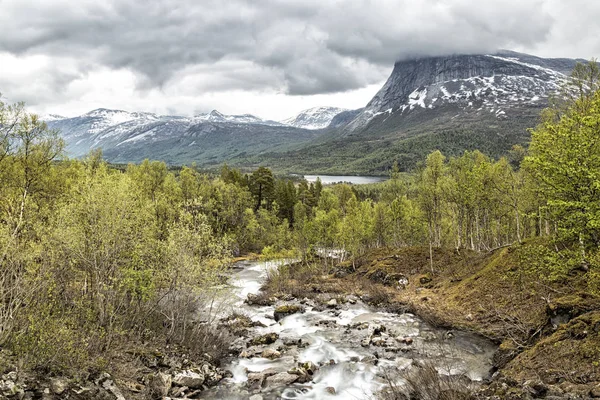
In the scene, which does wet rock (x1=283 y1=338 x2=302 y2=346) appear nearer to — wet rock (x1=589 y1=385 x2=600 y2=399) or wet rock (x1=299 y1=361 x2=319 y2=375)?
wet rock (x1=299 y1=361 x2=319 y2=375)

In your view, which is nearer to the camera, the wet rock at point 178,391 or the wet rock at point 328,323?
the wet rock at point 178,391

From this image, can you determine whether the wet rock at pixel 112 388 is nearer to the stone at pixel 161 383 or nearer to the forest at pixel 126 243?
the forest at pixel 126 243

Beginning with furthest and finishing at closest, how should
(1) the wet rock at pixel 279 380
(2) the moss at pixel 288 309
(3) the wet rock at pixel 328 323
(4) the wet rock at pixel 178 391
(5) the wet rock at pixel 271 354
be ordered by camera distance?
(2) the moss at pixel 288 309 < (3) the wet rock at pixel 328 323 < (5) the wet rock at pixel 271 354 < (1) the wet rock at pixel 279 380 < (4) the wet rock at pixel 178 391

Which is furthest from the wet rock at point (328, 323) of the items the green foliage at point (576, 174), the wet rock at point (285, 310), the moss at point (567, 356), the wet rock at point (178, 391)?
the green foliage at point (576, 174)

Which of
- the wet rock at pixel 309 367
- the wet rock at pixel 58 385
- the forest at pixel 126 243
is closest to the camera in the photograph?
the wet rock at pixel 58 385

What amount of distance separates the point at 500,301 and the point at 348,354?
13806 mm

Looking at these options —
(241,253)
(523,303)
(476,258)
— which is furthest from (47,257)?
(241,253)

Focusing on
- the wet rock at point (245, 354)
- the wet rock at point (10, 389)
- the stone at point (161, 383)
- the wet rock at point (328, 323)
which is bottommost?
the wet rock at point (328, 323)

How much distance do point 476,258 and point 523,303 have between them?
1479 cm

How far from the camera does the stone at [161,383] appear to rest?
19781mm

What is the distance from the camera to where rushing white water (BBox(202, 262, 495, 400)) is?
73.0ft

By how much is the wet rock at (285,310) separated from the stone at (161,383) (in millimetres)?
17971

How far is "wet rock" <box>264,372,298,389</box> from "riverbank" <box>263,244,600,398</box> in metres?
11.8

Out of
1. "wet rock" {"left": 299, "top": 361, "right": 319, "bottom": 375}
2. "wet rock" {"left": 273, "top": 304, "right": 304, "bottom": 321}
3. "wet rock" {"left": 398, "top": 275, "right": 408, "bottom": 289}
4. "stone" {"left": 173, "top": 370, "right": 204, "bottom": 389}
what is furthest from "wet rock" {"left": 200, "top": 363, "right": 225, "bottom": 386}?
"wet rock" {"left": 398, "top": 275, "right": 408, "bottom": 289}
